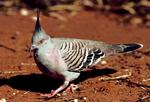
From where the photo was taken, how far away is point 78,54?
5699 millimetres

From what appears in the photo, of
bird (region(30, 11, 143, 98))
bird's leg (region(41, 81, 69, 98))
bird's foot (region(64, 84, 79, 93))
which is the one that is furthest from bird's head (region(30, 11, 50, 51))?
bird's foot (region(64, 84, 79, 93))

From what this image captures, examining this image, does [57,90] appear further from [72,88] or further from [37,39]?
[37,39]

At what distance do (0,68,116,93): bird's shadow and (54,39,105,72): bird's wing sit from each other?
410mm

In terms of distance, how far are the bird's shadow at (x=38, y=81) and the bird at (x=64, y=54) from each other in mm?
203

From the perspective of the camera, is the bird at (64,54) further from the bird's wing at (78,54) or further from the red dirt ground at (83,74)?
the red dirt ground at (83,74)

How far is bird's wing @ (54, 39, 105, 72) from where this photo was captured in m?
5.54

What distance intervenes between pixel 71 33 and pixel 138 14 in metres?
1.45

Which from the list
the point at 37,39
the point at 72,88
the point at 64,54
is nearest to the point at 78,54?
the point at 64,54

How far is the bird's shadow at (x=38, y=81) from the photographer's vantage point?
5941 millimetres

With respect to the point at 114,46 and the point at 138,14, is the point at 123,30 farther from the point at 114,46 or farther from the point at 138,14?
the point at 114,46

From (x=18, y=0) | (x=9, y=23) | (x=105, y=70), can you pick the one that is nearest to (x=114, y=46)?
(x=105, y=70)

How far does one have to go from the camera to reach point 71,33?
800 centimetres

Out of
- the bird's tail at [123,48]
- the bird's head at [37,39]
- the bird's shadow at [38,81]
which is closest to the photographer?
the bird's head at [37,39]

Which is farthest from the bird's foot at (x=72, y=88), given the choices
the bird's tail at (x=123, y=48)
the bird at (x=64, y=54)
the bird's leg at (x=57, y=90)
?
the bird's tail at (x=123, y=48)
